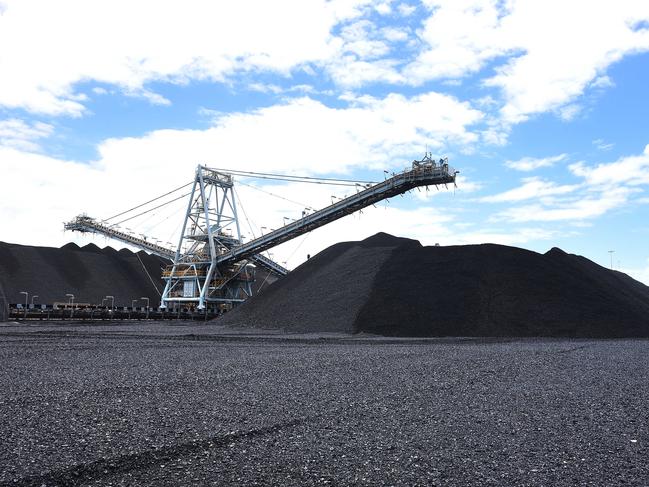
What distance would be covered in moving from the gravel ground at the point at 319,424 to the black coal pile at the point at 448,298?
15358 mm

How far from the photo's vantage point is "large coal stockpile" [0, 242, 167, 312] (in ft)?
213

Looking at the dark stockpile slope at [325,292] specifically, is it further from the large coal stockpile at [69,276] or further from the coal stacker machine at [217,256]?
the large coal stockpile at [69,276]

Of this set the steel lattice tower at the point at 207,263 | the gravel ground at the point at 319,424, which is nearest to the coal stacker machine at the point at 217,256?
the steel lattice tower at the point at 207,263

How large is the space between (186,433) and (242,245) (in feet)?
148

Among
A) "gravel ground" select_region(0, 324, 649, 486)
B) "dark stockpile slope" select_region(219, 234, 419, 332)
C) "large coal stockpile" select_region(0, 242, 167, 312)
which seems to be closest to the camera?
"gravel ground" select_region(0, 324, 649, 486)

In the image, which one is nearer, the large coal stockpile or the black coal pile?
the black coal pile

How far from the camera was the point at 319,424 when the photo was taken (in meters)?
7.22

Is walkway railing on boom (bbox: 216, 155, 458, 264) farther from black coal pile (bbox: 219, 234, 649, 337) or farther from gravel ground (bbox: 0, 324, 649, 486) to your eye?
gravel ground (bbox: 0, 324, 649, 486)

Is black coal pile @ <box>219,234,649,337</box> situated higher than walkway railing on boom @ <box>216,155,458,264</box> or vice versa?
walkway railing on boom @ <box>216,155,458,264</box>

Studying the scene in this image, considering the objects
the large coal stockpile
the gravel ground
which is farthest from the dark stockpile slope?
the large coal stockpile

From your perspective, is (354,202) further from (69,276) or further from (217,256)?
(69,276)

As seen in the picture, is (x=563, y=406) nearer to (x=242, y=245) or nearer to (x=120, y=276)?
(x=242, y=245)

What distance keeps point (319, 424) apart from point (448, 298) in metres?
24.3

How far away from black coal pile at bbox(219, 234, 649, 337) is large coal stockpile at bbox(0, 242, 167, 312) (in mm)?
37113
